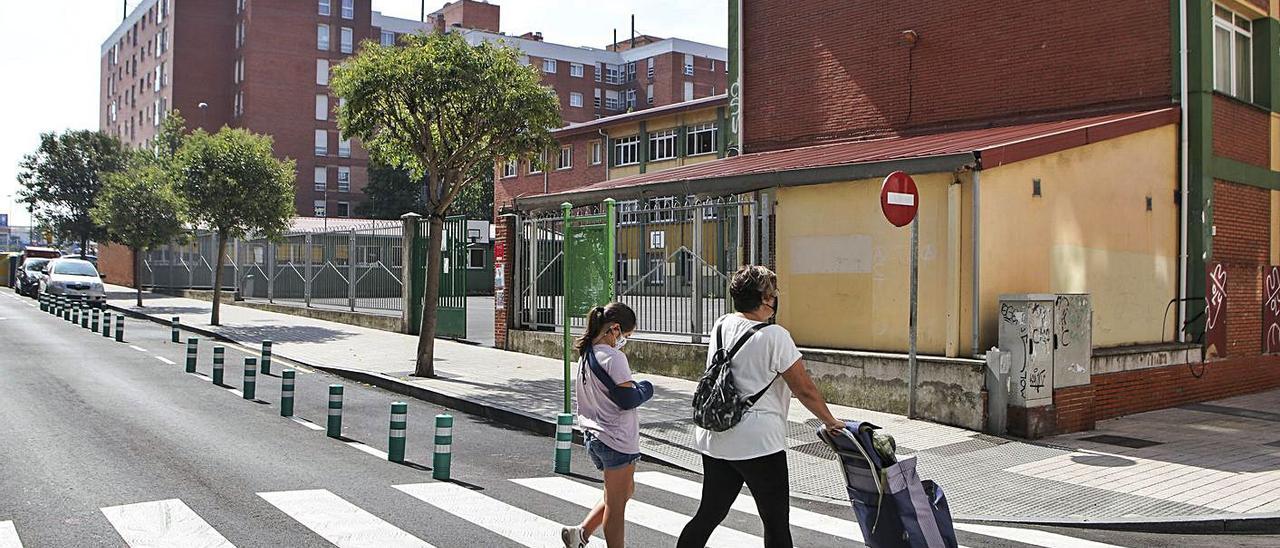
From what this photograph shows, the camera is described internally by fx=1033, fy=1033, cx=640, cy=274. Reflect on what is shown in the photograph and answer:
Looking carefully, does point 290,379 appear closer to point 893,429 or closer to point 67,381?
point 67,381

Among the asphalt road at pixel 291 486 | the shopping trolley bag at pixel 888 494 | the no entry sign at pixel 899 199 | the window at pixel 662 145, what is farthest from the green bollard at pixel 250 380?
the window at pixel 662 145

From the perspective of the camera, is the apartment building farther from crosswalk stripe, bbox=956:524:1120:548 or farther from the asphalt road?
crosswalk stripe, bbox=956:524:1120:548

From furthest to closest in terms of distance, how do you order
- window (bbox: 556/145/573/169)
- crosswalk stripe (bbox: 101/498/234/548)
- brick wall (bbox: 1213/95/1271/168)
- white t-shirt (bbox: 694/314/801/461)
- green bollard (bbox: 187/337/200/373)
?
1. window (bbox: 556/145/573/169)
2. green bollard (bbox: 187/337/200/373)
3. brick wall (bbox: 1213/95/1271/168)
4. crosswalk stripe (bbox: 101/498/234/548)
5. white t-shirt (bbox: 694/314/801/461)

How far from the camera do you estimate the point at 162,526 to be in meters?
6.38

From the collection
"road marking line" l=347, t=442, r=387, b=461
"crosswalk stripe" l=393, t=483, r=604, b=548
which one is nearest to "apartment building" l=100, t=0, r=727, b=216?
"road marking line" l=347, t=442, r=387, b=461

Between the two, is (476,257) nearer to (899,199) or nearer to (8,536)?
(899,199)

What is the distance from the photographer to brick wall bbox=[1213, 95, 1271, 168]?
1412 centimetres

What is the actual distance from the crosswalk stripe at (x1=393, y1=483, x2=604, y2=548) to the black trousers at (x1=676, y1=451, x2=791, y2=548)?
1.63 m

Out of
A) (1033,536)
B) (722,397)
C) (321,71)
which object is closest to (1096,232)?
(1033,536)

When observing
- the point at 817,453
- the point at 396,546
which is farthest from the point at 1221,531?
the point at 396,546

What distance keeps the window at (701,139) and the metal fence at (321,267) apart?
57.7 feet

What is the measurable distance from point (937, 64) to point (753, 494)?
12.5 metres

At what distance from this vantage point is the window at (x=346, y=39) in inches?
2940

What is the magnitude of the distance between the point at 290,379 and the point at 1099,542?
26.5ft
